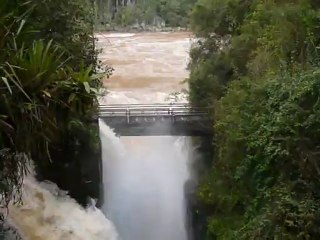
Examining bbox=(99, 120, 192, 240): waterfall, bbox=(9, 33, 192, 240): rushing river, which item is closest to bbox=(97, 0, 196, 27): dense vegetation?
bbox=(9, 33, 192, 240): rushing river

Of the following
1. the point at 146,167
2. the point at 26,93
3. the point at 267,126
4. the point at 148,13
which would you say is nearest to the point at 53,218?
the point at 267,126

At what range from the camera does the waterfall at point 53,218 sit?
9.08 m

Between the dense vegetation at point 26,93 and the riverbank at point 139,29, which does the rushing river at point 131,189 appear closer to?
the dense vegetation at point 26,93

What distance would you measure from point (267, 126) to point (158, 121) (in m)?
5.99

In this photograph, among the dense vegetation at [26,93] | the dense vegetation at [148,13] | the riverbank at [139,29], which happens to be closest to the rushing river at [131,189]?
the dense vegetation at [26,93]

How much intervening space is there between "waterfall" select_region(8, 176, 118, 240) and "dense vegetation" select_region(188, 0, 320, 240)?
2.14 meters

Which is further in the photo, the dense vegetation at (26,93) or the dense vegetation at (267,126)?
the dense vegetation at (267,126)

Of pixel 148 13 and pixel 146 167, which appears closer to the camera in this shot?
pixel 146 167

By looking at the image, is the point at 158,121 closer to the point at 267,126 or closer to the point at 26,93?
the point at 267,126

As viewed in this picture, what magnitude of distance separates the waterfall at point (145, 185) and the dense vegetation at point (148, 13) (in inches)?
958

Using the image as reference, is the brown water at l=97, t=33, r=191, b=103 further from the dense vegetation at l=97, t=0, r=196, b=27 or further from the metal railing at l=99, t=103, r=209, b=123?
the dense vegetation at l=97, t=0, r=196, b=27

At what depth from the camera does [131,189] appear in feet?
47.1

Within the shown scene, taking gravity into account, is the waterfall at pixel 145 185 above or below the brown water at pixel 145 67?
below

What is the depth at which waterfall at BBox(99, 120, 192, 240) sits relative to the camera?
12.3m
